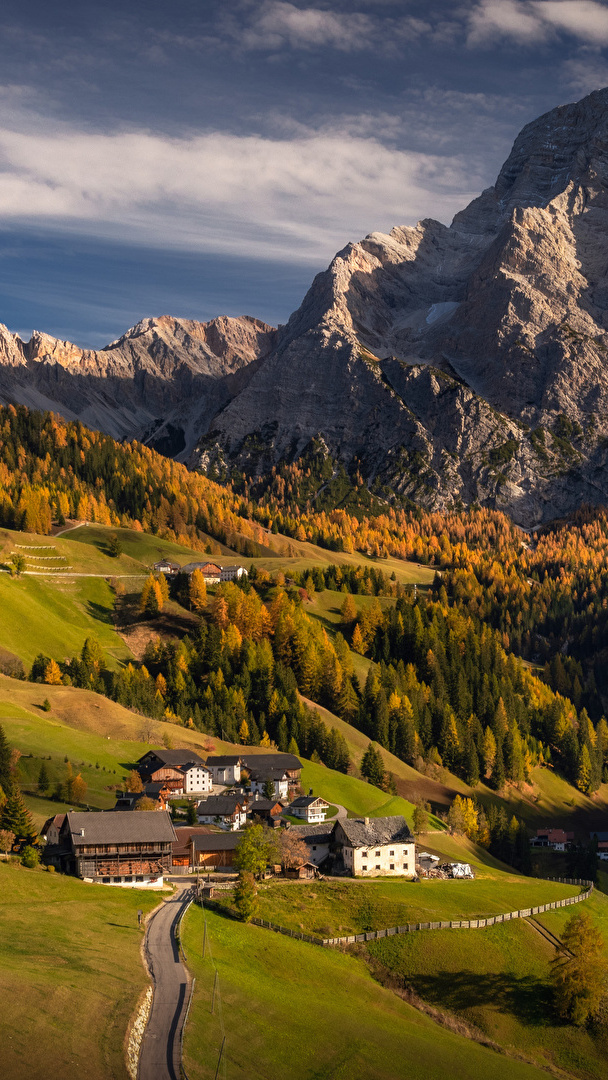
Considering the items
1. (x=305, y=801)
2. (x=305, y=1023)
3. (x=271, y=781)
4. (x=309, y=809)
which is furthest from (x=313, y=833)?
(x=305, y=1023)

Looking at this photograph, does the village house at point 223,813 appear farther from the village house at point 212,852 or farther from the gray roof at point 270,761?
the gray roof at point 270,761

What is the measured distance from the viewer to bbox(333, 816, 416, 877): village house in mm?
104812

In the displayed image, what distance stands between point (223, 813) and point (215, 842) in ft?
47.5

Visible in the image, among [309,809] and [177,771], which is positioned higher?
[177,771]

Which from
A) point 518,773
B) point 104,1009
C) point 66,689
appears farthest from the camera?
point 518,773

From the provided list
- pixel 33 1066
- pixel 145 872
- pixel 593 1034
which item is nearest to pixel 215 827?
pixel 145 872

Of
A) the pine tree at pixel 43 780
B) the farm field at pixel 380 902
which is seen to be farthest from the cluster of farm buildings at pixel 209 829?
the pine tree at pixel 43 780

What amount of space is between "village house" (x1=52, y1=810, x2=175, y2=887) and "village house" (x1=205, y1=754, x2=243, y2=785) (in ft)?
116

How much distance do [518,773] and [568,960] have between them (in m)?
111

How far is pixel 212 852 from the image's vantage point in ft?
328

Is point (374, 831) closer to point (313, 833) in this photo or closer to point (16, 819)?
point (313, 833)

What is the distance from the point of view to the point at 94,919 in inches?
2798

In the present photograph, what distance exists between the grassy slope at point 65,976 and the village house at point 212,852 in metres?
18.2

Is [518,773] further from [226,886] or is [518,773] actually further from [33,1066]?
[33,1066]
